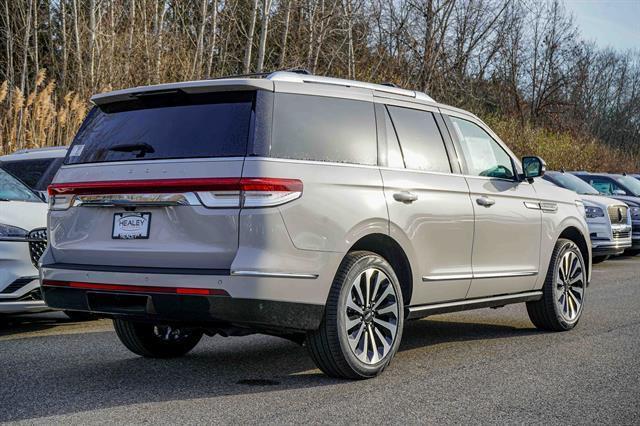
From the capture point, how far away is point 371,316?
20.1ft

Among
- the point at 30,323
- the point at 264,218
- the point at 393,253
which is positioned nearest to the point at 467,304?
the point at 393,253

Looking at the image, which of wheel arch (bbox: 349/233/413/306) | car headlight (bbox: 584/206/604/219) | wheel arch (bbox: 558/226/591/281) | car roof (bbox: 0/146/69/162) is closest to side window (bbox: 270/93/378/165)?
wheel arch (bbox: 349/233/413/306)

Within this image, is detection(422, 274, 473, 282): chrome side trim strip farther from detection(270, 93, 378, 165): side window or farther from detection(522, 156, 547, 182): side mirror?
detection(522, 156, 547, 182): side mirror

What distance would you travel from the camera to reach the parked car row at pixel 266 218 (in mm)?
5402

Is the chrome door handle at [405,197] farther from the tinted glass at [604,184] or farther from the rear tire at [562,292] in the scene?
the tinted glass at [604,184]

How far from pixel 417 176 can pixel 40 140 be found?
1071 cm

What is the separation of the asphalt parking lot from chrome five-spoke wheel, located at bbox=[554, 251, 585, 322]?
22 centimetres

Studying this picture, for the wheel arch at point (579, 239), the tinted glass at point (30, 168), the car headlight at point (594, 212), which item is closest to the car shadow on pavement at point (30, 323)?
the tinted glass at point (30, 168)

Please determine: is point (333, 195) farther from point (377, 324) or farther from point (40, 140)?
point (40, 140)

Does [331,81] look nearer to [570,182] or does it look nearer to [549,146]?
[570,182]

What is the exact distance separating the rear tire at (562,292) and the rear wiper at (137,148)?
4.08m

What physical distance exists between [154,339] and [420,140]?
96.5 inches

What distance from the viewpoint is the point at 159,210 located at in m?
5.57

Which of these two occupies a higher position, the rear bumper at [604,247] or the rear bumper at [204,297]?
the rear bumper at [204,297]
